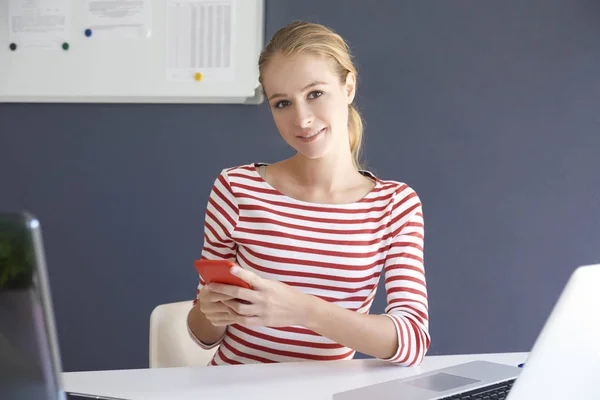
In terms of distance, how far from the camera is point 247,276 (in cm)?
109

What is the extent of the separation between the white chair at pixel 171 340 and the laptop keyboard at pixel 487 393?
27.5 inches

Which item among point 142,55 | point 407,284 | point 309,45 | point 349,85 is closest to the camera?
point 407,284

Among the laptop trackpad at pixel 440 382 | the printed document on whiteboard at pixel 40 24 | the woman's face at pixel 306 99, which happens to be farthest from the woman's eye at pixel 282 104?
the printed document on whiteboard at pixel 40 24

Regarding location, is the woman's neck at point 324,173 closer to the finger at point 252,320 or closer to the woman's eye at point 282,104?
the woman's eye at point 282,104

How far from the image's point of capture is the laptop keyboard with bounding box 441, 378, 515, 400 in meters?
1.01

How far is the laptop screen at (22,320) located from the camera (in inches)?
17.6

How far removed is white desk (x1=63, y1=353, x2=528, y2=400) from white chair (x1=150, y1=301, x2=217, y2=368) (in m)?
0.35

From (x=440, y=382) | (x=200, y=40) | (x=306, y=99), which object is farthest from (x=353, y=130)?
(x=200, y=40)

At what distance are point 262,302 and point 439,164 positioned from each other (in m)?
1.29

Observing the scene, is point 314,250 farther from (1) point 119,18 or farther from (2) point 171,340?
(1) point 119,18

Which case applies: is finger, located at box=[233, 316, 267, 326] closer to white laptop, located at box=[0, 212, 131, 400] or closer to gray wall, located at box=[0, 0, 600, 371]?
white laptop, located at box=[0, 212, 131, 400]

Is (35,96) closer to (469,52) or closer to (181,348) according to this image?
(181,348)

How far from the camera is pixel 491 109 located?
226 cm

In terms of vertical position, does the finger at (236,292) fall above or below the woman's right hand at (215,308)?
above
